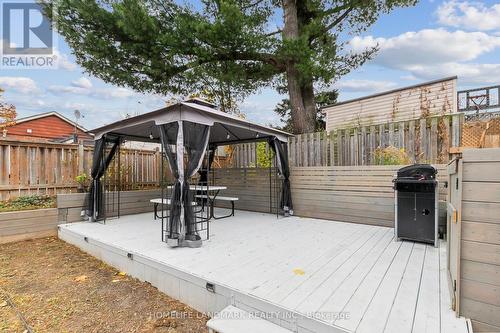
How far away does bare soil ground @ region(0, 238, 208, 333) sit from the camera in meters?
2.26

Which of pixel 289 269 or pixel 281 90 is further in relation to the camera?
pixel 281 90

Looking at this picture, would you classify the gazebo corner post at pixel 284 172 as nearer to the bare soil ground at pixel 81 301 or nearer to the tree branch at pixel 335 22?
the bare soil ground at pixel 81 301

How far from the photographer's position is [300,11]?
7.67 m

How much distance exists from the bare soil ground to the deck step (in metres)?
0.36

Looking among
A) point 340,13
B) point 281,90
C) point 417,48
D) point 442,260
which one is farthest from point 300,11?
point 442,260

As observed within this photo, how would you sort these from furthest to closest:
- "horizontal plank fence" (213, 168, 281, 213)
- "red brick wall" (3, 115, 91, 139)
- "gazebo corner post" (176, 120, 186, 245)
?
"red brick wall" (3, 115, 91, 139)
"horizontal plank fence" (213, 168, 281, 213)
"gazebo corner post" (176, 120, 186, 245)

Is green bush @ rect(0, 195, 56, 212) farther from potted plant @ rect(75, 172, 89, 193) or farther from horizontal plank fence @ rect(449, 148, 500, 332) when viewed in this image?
horizontal plank fence @ rect(449, 148, 500, 332)

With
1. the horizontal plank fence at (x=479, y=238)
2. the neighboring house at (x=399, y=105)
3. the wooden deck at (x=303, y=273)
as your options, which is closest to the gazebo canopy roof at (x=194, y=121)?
the wooden deck at (x=303, y=273)

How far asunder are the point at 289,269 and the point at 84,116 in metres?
15.8

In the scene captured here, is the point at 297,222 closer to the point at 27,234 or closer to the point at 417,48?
the point at 27,234

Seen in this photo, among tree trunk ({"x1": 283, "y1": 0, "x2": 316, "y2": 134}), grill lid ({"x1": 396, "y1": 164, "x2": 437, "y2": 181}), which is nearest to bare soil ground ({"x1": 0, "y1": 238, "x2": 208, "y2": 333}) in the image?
grill lid ({"x1": 396, "y1": 164, "x2": 437, "y2": 181})

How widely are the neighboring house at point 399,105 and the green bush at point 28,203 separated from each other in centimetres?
1017

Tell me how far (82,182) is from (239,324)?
5283 millimetres

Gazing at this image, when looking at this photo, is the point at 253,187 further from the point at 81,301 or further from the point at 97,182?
the point at 81,301
